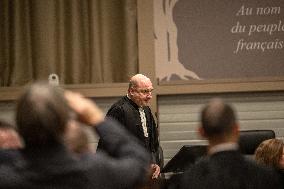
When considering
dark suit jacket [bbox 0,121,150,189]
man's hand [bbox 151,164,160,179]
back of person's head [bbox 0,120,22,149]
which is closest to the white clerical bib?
man's hand [bbox 151,164,160,179]

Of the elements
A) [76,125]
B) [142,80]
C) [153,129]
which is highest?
[76,125]

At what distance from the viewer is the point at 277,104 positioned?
21.3 ft

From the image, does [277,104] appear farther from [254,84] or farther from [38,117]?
[38,117]

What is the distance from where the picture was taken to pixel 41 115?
145 centimetres

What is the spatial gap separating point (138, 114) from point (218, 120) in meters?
2.90

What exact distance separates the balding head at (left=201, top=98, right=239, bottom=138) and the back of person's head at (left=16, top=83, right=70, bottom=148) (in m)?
0.69

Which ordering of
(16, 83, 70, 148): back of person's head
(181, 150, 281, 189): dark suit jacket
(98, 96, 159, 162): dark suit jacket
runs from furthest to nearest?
(98, 96, 159, 162): dark suit jacket, (181, 150, 281, 189): dark suit jacket, (16, 83, 70, 148): back of person's head

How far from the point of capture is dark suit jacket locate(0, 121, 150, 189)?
1472 mm

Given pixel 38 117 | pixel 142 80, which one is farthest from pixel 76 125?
pixel 142 80

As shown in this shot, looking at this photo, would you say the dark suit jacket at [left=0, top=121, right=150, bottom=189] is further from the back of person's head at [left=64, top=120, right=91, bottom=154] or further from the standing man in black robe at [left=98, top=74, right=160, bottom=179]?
the standing man in black robe at [left=98, top=74, right=160, bottom=179]

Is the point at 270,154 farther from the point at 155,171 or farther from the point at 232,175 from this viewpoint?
the point at 232,175

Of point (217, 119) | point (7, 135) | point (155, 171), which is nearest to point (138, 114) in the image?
point (155, 171)

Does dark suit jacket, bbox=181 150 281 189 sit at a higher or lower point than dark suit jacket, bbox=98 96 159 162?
higher

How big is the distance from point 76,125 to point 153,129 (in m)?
3.45
